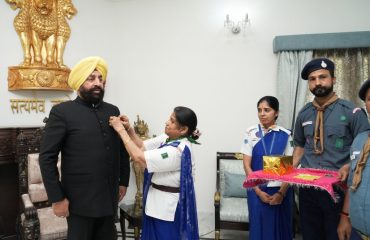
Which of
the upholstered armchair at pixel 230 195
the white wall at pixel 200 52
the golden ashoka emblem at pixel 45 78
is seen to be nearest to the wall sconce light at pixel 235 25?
the white wall at pixel 200 52

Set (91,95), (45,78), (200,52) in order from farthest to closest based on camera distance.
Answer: (200,52) < (45,78) < (91,95)

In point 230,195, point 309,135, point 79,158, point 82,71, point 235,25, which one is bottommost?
point 230,195

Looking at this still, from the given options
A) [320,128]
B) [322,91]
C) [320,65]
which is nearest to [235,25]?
[320,65]

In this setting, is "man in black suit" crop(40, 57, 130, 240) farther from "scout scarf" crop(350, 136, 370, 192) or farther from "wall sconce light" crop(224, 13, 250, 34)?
"wall sconce light" crop(224, 13, 250, 34)

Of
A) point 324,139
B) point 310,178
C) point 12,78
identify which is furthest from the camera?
point 12,78

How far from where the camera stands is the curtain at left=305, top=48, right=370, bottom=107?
3.27 meters

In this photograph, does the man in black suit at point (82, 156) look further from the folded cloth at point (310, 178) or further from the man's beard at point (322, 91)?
the man's beard at point (322, 91)

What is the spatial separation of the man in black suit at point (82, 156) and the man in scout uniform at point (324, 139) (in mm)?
1293

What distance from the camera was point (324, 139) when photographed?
5.93 ft

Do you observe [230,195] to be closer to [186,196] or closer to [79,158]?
[186,196]

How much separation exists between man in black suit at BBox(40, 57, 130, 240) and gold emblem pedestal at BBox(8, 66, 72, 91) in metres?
1.63

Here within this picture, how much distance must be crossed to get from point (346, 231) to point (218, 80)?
2396 millimetres

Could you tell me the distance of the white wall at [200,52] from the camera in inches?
135

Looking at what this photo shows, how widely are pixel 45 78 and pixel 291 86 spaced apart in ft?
9.24
